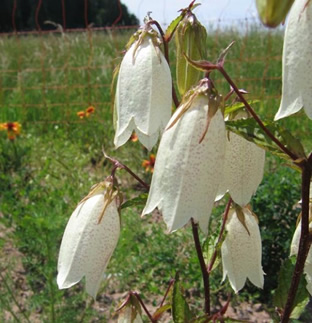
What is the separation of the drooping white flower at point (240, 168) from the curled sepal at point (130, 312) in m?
0.32

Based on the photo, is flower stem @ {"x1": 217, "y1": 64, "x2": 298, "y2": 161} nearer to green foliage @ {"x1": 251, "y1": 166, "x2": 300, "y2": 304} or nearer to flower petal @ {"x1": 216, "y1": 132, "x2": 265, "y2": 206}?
flower petal @ {"x1": 216, "y1": 132, "x2": 265, "y2": 206}

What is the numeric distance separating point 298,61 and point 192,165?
186mm

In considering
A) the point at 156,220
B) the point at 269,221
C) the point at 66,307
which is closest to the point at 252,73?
the point at 156,220

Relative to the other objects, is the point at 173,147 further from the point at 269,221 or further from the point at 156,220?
the point at 156,220

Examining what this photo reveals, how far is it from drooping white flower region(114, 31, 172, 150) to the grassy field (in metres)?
0.20

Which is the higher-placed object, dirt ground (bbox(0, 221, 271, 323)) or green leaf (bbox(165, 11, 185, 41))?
green leaf (bbox(165, 11, 185, 41))

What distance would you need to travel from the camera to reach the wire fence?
14.2ft

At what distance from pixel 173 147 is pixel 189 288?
1531 mm

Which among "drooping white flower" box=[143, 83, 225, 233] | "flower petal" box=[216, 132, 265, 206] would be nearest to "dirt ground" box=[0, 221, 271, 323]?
"flower petal" box=[216, 132, 265, 206]

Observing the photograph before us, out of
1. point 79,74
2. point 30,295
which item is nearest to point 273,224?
point 30,295

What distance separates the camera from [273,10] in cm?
59

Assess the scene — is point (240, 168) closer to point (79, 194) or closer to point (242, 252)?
point (242, 252)

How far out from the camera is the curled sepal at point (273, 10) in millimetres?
593

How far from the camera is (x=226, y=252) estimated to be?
3.41 feet
